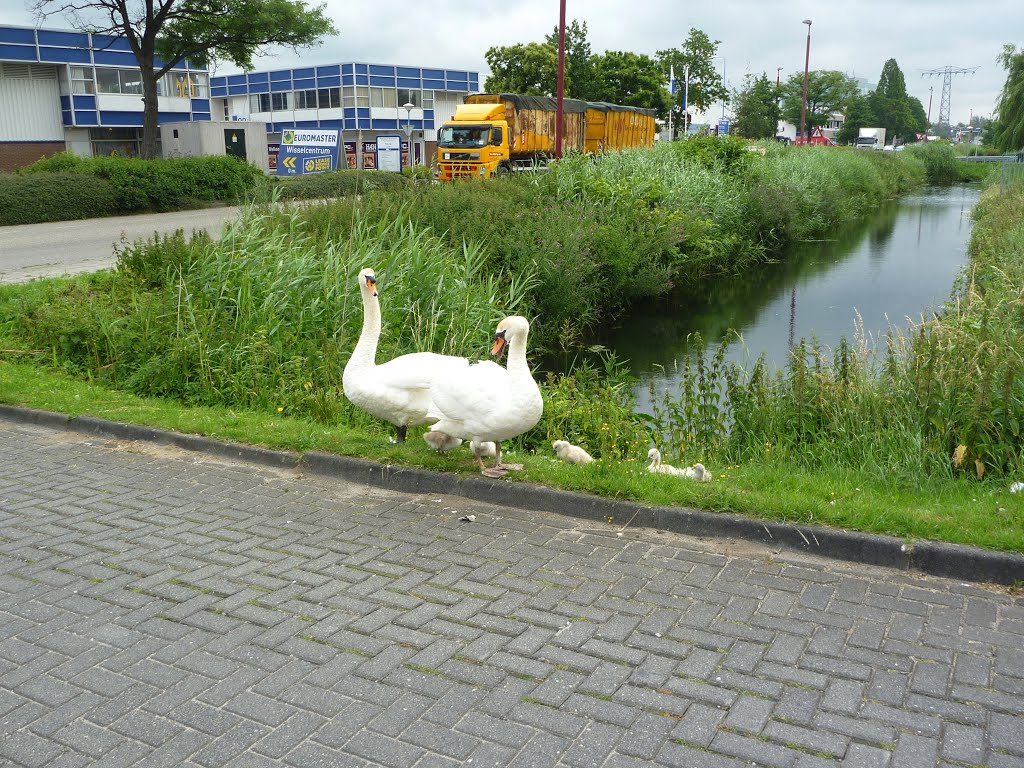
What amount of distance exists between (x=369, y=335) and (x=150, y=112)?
29711 mm

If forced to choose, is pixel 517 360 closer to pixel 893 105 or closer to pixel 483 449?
pixel 483 449

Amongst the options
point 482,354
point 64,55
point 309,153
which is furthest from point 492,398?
point 64,55

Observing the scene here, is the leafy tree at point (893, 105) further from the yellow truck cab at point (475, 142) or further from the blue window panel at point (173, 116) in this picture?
the yellow truck cab at point (475, 142)

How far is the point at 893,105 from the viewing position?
10062 cm

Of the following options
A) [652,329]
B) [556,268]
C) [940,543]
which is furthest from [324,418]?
[652,329]

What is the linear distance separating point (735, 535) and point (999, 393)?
274 centimetres

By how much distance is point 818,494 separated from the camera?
5492 mm

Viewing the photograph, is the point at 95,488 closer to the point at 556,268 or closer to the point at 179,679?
the point at 179,679

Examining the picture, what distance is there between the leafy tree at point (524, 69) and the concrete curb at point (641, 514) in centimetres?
5311

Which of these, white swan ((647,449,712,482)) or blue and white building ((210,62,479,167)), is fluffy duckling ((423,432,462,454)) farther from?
blue and white building ((210,62,479,167))

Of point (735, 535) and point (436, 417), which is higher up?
point (436, 417)

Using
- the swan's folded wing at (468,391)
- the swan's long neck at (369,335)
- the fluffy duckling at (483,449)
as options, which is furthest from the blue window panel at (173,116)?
the swan's folded wing at (468,391)

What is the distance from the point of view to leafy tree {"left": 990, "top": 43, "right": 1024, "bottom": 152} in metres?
42.5

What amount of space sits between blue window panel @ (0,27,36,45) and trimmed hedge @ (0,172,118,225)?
18008mm
